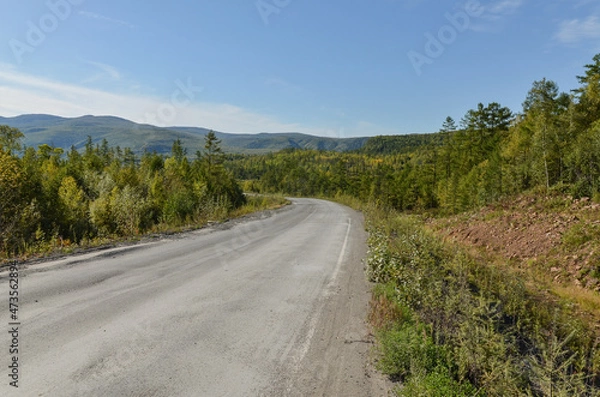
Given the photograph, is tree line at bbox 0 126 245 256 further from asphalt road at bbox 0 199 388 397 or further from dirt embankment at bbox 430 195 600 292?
dirt embankment at bbox 430 195 600 292

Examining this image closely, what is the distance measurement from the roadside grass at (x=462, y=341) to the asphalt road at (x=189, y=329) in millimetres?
436

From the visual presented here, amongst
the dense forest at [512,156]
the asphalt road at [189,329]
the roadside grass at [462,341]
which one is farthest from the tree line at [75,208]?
the dense forest at [512,156]

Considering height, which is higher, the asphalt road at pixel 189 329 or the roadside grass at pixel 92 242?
the asphalt road at pixel 189 329

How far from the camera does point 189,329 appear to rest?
199 inches

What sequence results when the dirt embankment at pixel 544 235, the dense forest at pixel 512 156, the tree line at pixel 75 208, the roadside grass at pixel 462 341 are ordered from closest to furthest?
the roadside grass at pixel 462 341
the tree line at pixel 75 208
the dirt embankment at pixel 544 235
the dense forest at pixel 512 156

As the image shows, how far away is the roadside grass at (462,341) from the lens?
12.0 ft

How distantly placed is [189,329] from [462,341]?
3.85 m

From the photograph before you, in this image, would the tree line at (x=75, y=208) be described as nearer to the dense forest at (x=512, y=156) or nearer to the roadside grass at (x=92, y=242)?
the roadside grass at (x=92, y=242)

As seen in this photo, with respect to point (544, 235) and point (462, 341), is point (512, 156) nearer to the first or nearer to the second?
point (544, 235)

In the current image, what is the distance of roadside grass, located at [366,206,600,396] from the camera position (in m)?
3.66

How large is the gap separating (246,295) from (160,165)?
131 feet

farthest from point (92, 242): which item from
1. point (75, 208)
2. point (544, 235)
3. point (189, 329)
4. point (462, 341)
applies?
point (544, 235)

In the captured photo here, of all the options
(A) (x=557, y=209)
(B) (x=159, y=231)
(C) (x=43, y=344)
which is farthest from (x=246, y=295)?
(A) (x=557, y=209)

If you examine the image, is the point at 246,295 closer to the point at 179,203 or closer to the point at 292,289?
the point at 292,289
